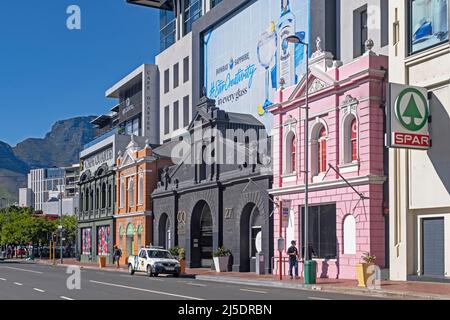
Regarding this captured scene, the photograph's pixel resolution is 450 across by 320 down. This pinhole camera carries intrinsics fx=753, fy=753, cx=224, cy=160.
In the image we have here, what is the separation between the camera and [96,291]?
2581 cm

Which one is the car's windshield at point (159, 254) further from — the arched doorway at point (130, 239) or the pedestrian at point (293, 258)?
the arched doorway at point (130, 239)

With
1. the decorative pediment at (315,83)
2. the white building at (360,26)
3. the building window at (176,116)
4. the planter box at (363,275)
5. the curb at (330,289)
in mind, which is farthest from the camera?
the building window at (176,116)

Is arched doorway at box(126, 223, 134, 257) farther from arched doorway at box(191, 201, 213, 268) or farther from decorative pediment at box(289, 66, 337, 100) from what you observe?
decorative pediment at box(289, 66, 337, 100)

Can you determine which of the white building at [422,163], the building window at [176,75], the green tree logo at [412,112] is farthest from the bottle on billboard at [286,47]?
the building window at [176,75]

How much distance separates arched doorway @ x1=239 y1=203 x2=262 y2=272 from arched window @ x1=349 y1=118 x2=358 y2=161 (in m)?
10.4

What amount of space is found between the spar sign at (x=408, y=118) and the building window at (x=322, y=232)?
7.08m

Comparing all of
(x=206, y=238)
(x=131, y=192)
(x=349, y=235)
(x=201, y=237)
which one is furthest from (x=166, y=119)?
(x=349, y=235)

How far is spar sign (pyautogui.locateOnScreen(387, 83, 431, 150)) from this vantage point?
28.9m

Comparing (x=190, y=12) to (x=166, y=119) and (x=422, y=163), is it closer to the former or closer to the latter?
(x=166, y=119)

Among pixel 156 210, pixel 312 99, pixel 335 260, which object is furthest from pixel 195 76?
pixel 335 260

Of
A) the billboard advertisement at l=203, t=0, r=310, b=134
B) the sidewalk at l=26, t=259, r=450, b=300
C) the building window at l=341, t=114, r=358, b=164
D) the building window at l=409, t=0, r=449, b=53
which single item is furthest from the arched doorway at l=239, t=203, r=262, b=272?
the building window at l=409, t=0, r=449, b=53

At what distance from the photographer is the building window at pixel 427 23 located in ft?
95.5

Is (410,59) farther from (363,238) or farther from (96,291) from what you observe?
(96,291)

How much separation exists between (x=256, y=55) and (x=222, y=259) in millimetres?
15805
